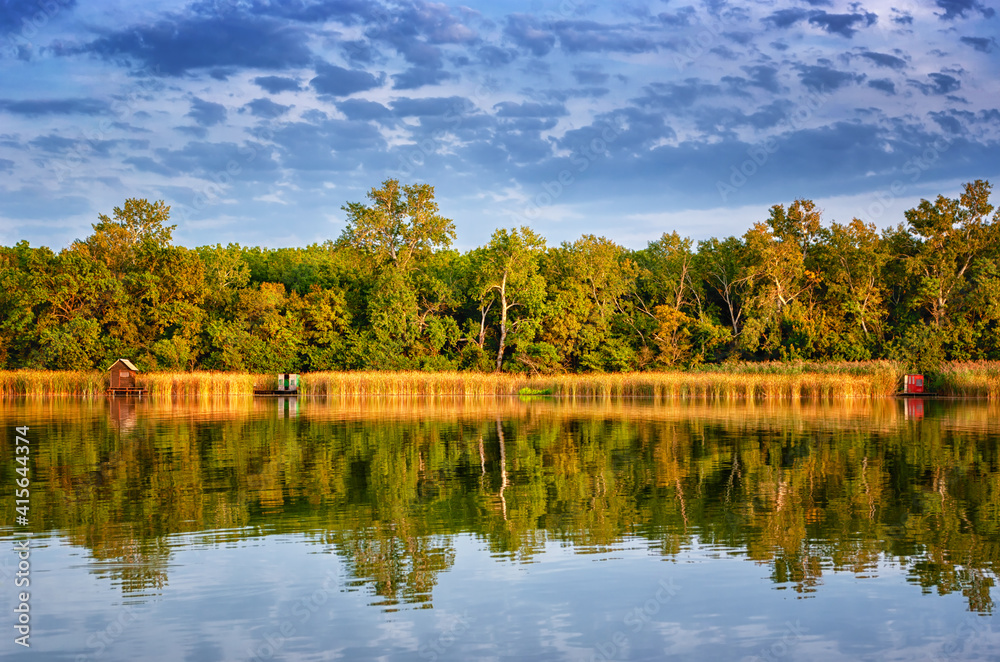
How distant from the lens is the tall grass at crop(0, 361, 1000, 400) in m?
52.5

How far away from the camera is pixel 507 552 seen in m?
11.5

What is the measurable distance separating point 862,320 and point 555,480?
5485cm

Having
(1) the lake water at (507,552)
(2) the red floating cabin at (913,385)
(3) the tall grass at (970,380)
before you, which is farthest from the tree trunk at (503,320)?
(1) the lake water at (507,552)

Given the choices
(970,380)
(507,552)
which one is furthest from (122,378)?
(970,380)

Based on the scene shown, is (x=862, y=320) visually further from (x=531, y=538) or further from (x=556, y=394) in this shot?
(x=531, y=538)

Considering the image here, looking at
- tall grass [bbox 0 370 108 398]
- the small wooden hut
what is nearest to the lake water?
the small wooden hut

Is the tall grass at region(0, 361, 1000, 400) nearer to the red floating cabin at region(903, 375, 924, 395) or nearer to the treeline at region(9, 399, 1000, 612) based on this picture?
the red floating cabin at region(903, 375, 924, 395)

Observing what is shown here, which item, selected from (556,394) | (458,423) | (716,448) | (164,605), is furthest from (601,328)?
(164,605)

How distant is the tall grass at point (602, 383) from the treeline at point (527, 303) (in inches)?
198

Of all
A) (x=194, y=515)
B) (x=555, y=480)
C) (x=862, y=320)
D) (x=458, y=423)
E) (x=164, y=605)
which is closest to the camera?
(x=164, y=605)

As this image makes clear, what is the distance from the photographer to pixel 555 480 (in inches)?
688

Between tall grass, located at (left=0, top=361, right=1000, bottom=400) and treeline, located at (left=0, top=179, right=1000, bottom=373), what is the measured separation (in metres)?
5.02

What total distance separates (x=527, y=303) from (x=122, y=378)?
29.3 m

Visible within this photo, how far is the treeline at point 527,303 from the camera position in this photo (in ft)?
213
